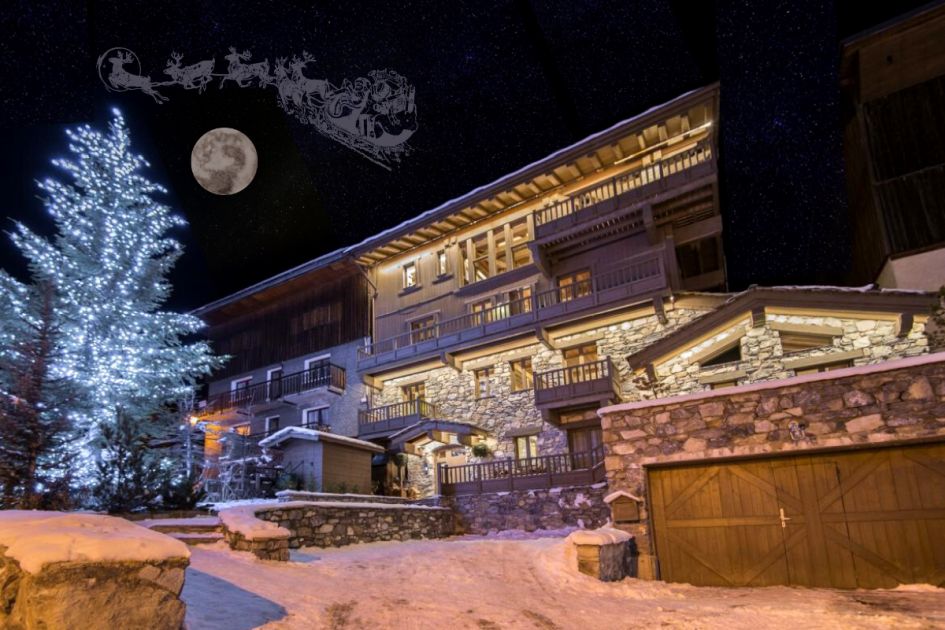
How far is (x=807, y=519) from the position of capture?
8156 mm

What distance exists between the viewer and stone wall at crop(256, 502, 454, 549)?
38.5ft

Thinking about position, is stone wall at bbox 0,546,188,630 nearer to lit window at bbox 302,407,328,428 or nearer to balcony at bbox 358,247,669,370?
balcony at bbox 358,247,669,370

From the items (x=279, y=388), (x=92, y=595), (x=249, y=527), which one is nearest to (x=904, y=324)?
(x=249, y=527)

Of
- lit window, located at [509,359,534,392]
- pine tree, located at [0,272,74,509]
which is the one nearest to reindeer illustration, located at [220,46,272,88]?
pine tree, located at [0,272,74,509]

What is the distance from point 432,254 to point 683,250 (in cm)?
1193

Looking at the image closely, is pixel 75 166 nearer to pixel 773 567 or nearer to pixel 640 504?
pixel 640 504

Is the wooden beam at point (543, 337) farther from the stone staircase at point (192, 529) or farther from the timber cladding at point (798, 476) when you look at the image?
the stone staircase at point (192, 529)

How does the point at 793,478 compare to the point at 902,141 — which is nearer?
the point at 793,478

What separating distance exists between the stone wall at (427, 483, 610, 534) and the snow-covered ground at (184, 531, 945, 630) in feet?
25.3

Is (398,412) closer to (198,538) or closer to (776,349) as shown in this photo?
(776,349)

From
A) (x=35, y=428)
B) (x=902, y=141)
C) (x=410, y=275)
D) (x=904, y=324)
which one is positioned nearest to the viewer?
(x=35, y=428)

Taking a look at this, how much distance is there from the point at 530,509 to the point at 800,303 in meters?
10.2

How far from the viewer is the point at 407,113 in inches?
871

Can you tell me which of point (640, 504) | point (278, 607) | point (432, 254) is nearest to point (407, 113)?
point (432, 254)
